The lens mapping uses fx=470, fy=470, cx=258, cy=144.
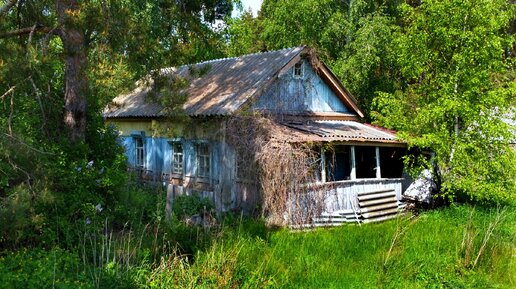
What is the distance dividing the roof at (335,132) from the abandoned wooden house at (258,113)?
0.12ft

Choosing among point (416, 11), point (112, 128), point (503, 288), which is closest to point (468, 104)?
point (416, 11)

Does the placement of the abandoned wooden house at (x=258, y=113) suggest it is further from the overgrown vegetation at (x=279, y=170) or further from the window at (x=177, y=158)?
the overgrown vegetation at (x=279, y=170)

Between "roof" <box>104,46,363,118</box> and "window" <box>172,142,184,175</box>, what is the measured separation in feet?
4.25

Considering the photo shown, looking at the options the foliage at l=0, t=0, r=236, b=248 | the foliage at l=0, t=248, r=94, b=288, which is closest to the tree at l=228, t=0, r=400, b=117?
the foliage at l=0, t=0, r=236, b=248

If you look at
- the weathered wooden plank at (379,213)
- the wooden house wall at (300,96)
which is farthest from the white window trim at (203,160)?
the weathered wooden plank at (379,213)

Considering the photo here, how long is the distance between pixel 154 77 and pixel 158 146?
5.88 metres

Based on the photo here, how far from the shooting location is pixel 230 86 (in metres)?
15.4

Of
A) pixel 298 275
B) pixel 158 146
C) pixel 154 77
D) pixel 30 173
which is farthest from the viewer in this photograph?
pixel 158 146

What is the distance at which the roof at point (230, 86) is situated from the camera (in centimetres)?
1395

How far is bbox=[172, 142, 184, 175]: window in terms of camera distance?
1598 cm

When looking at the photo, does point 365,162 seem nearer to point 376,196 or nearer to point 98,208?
point 376,196

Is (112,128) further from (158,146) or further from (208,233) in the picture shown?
(158,146)

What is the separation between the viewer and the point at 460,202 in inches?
607

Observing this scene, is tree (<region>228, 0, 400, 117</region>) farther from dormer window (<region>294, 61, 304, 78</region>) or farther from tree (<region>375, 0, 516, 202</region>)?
tree (<region>375, 0, 516, 202</region>)
